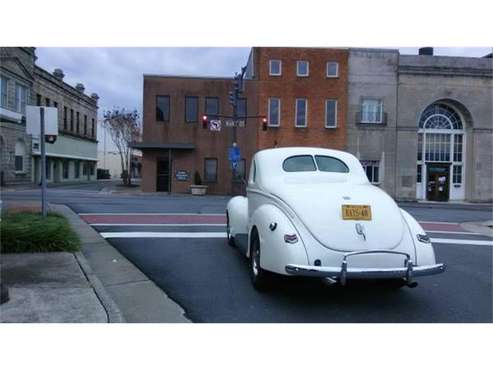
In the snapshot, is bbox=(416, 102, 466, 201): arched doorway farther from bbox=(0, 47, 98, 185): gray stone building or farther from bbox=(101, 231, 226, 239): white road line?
bbox=(0, 47, 98, 185): gray stone building

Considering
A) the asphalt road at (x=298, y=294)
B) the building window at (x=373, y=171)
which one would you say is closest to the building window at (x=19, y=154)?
the building window at (x=373, y=171)

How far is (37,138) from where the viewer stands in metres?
33.4

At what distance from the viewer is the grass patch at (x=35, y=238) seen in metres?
6.98

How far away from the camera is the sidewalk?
4.23m

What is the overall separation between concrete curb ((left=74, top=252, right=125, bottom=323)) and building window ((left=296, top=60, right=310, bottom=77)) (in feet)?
78.2

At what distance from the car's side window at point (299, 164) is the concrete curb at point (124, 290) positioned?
2.52m

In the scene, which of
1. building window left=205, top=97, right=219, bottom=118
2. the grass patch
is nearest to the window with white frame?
building window left=205, top=97, right=219, bottom=118

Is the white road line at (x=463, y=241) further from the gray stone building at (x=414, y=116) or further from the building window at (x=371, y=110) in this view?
the building window at (x=371, y=110)

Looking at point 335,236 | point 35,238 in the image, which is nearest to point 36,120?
point 35,238

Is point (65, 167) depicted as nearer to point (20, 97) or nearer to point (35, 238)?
point (20, 97)

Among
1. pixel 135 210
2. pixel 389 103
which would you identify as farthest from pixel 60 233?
pixel 389 103

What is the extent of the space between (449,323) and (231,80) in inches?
1032

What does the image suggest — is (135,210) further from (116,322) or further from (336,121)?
(336,121)

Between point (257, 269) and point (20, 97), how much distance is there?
34.3 m
